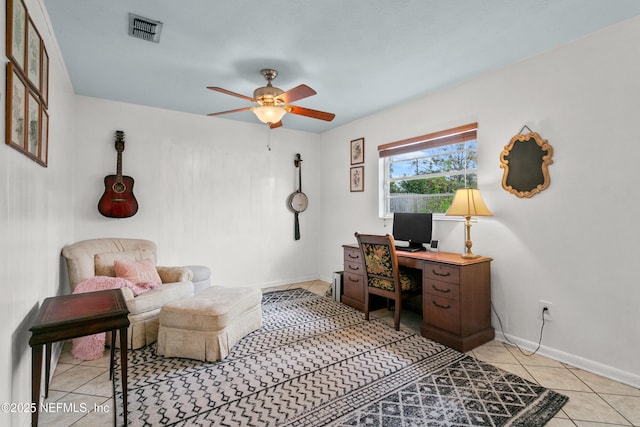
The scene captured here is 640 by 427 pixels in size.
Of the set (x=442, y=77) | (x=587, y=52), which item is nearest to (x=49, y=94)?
(x=442, y=77)

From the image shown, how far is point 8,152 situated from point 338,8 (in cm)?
190

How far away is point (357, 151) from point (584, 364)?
3.31 meters

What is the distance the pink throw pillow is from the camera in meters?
2.96

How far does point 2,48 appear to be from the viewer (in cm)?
131

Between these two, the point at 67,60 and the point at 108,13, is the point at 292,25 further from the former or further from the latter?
the point at 67,60

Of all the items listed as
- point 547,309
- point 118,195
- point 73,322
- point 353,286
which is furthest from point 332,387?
point 118,195

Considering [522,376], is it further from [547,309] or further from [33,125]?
[33,125]

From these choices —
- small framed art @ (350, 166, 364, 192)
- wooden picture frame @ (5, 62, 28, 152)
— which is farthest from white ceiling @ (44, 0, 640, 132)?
small framed art @ (350, 166, 364, 192)

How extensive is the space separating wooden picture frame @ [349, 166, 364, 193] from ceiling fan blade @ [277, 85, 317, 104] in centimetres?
197

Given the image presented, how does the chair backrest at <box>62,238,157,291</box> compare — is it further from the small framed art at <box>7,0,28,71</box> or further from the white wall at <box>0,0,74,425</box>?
the small framed art at <box>7,0,28,71</box>

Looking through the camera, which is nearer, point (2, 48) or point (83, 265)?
point (2, 48)

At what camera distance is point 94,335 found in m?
2.53

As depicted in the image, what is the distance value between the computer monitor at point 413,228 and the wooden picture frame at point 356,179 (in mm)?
964

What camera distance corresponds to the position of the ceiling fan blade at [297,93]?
7.90 ft
